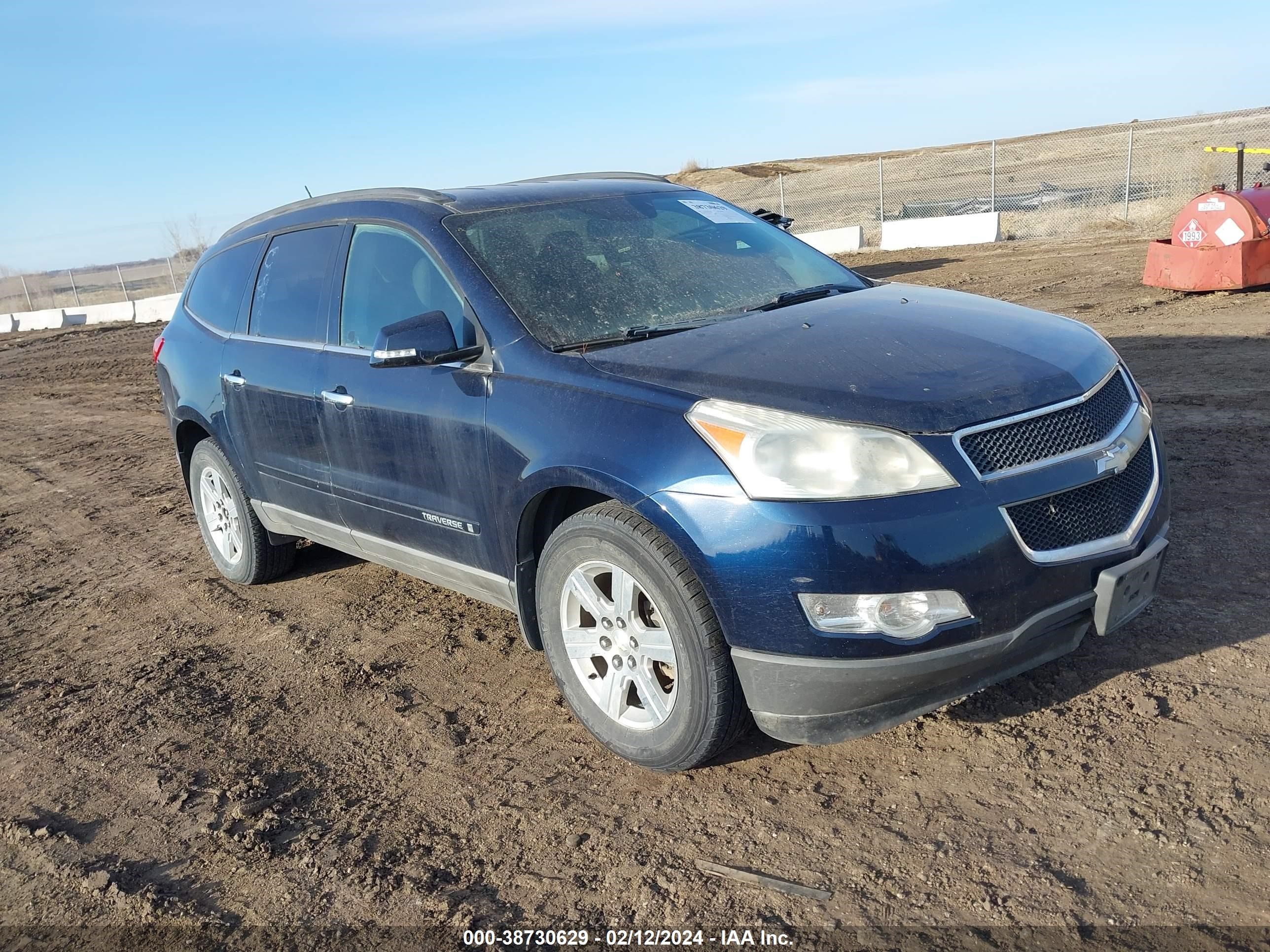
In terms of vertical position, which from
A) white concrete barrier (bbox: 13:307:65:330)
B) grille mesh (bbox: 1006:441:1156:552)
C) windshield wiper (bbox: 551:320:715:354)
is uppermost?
windshield wiper (bbox: 551:320:715:354)

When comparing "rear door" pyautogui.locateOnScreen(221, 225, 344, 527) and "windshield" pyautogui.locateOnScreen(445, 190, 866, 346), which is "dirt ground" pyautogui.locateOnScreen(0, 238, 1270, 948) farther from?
"windshield" pyautogui.locateOnScreen(445, 190, 866, 346)

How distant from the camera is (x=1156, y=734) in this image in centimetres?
329

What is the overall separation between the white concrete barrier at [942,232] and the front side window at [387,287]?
64.2ft

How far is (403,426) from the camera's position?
410 cm

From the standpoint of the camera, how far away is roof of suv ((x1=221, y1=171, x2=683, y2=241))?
173 inches

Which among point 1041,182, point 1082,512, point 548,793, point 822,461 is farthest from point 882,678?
point 1041,182

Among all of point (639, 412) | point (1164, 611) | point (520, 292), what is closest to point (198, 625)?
point (520, 292)

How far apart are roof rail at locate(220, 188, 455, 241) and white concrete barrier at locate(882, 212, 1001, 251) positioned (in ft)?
62.4

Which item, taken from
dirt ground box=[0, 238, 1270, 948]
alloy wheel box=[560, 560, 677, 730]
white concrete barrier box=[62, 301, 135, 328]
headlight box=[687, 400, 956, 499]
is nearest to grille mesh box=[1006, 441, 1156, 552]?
headlight box=[687, 400, 956, 499]

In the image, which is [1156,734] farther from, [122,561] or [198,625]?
[122,561]

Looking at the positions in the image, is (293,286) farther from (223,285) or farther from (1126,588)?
(1126,588)

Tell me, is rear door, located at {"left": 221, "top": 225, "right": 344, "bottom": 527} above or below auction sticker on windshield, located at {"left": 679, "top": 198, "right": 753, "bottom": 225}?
below

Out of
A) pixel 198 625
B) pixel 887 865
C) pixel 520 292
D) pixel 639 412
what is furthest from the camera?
pixel 198 625

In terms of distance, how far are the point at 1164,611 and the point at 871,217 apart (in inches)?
1151
